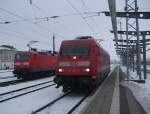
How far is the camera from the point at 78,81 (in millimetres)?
14695

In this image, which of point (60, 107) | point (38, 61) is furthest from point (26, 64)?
point (60, 107)

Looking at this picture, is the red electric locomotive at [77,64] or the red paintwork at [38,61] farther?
the red paintwork at [38,61]

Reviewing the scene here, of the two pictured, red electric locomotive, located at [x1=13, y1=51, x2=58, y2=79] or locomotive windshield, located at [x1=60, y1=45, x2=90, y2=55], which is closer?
locomotive windshield, located at [x1=60, y1=45, x2=90, y2=55]

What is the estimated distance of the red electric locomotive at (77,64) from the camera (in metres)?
14.9

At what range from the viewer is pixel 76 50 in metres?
15.7

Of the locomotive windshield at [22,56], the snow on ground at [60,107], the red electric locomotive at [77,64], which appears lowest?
the snow on ground at [60,107]

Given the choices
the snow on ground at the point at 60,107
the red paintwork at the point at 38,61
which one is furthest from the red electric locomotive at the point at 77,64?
the red paintwork at the point at 38,61

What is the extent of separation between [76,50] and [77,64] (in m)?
0.96

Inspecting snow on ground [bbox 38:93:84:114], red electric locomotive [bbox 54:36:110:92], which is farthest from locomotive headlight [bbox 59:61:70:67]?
snow on ground [bbox 38:93:84:114]

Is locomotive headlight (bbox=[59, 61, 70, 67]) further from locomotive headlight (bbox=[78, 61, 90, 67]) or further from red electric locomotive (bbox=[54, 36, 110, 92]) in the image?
locomotive headlight (bbox=[78, 61, 90, 67])

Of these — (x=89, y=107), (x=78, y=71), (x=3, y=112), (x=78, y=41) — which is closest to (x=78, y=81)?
(x=78, y=71)

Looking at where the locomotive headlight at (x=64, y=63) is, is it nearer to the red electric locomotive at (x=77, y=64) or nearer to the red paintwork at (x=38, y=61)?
the red electric locomotive at (x=77, y=64)

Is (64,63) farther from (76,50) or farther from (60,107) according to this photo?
(60,107)

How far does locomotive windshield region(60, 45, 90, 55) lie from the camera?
15586mm
